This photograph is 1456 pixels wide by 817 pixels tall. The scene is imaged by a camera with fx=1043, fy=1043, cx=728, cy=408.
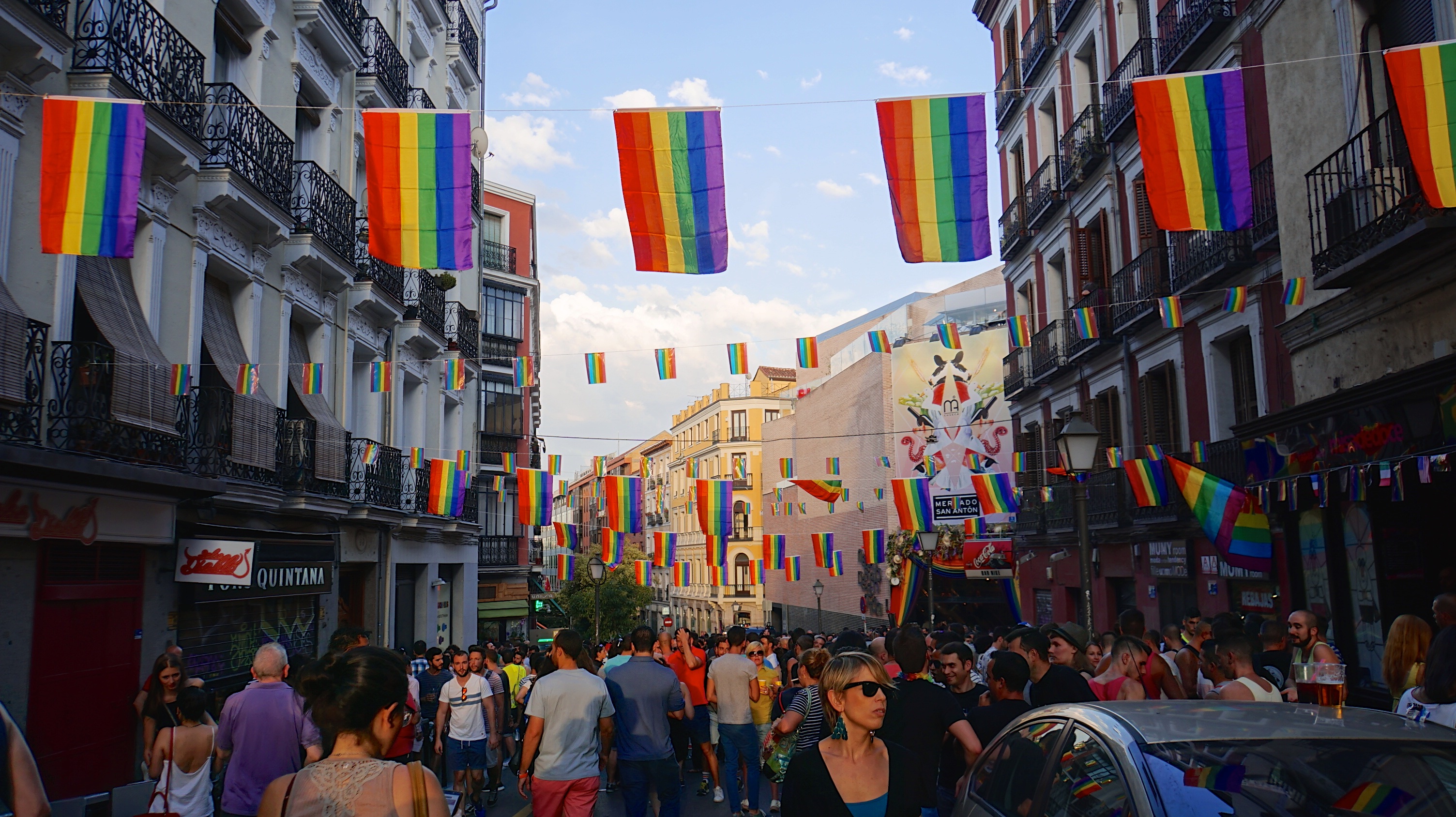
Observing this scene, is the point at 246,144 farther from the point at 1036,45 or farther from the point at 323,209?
the point at 1036,45

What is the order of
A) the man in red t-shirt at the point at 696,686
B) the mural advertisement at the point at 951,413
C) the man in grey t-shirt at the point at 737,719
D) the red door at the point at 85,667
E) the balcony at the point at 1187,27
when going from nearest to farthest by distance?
the man in grey t-shirt at the point at 737,719 → the red door at the point at 85,667 → the man in red t-shirt at the point at 696,686 → the balcony at the point at 1187,27 → the mural advertisement at the point at 951,413

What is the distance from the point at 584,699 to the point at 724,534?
23.4 metres

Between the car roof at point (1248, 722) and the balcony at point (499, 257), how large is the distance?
1373 inches

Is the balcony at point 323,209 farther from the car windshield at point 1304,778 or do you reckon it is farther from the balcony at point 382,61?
the car windshield at point 1304,778

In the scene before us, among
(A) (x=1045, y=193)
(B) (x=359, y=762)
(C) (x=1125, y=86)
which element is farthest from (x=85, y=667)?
(A) (x=1045, y=193)

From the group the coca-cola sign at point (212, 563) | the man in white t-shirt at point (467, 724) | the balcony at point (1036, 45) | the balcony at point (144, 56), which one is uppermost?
the balcony at point (1036, 45)

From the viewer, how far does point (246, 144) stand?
45.8 feet

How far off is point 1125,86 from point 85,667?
18.1 m

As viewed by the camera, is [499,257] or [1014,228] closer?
[1014,228]

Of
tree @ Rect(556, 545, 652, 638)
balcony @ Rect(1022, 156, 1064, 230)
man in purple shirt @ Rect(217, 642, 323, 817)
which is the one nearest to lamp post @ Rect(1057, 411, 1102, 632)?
man in purple shirt @ Rect(217, 642, 323, 817)

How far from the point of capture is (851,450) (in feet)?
166

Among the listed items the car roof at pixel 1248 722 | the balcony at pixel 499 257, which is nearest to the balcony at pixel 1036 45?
the balcony at pixel 499 257

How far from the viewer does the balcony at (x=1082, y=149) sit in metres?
20.4

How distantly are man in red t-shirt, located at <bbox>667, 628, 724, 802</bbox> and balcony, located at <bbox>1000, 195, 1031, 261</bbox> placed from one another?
17.1 metres
